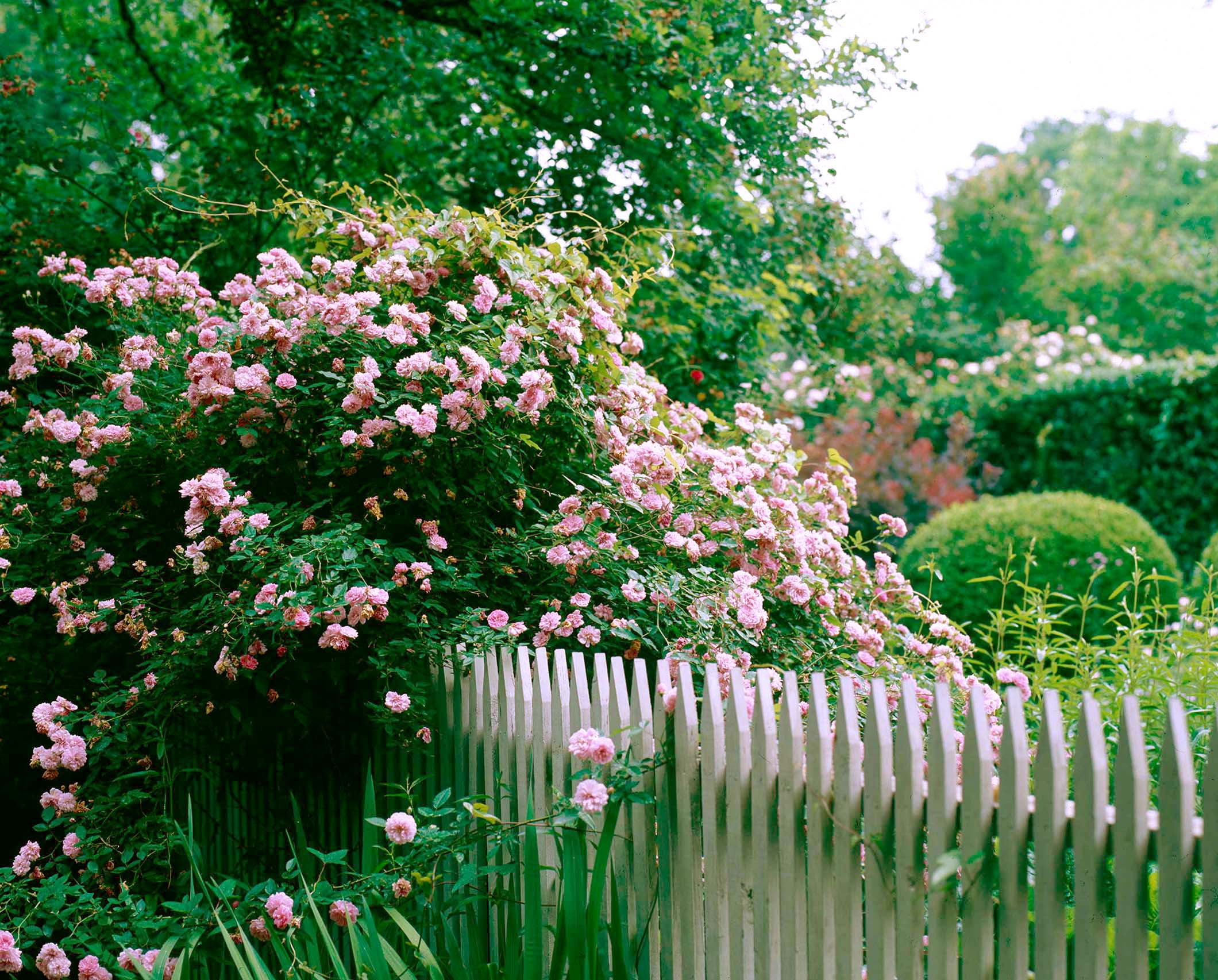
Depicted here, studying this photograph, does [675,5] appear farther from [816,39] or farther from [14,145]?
[14,145]

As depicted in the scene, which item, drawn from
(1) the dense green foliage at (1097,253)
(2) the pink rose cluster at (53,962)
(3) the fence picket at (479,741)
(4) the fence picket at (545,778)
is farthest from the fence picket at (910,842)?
Answer: (1) the dense green foliage at (1097,253)

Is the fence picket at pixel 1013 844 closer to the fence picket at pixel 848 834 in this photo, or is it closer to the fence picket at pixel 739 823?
the fence picket at pixel 848 834

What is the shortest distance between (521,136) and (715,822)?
4992mm

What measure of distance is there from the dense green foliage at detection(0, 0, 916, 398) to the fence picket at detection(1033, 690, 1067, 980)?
402 cm

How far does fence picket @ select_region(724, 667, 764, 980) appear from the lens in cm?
199

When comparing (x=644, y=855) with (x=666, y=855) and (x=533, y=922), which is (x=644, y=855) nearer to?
(x=666, y=855)

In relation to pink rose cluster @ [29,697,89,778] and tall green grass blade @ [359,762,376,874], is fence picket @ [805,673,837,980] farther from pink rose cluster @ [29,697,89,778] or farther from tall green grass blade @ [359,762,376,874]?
pink rose cluster @ [29,697,89,778]

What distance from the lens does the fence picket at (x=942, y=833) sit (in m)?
1.64

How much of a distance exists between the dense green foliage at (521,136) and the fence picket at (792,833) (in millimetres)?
3691

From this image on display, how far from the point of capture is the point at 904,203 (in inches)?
851

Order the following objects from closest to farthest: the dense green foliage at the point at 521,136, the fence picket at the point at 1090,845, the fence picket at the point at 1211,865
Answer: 1. the fence picket at the point at 1211,865
2. the fence picket at the point at 1090,845
3. the dense green foliage at the point at 521,136

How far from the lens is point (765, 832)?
76.3 inches

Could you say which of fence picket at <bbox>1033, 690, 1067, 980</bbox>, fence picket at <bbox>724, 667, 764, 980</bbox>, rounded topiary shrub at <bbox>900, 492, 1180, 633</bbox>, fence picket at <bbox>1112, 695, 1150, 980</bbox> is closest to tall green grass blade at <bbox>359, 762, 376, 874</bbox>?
fence picket at <bbox>724, 667, 764, 980</bbox>

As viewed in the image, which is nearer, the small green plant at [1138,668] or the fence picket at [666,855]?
the fence picket at [666,855]
